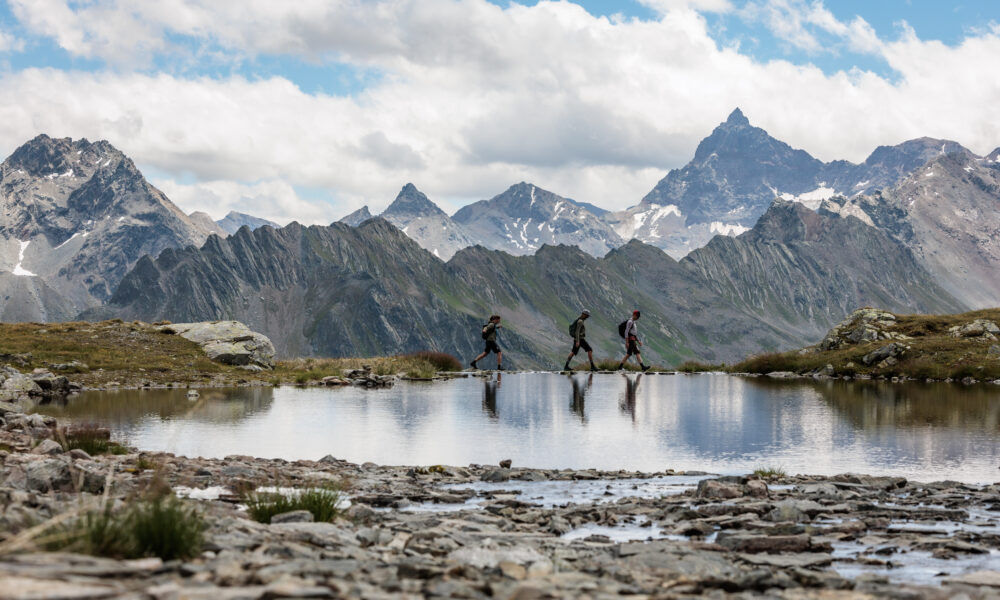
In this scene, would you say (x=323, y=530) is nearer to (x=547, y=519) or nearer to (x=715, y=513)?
(x=547, y=519)

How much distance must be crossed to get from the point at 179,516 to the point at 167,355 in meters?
51.0

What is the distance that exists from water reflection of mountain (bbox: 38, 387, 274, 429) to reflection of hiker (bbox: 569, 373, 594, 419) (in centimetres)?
1312

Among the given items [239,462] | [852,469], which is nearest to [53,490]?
[239,462]

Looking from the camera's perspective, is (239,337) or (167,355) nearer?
(167,355)

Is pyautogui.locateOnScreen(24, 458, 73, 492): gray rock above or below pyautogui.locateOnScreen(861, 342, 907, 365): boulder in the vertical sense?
below

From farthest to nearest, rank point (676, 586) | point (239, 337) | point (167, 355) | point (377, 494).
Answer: point (239, 337)
point (167, 355)
point (377, 494)
point (676, 586)

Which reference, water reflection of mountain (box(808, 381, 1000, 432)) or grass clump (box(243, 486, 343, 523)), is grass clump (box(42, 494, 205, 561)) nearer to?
grass clump (box(243, 486, 343, 523))

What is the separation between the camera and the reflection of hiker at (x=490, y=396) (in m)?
35.5

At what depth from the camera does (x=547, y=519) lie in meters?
14.9

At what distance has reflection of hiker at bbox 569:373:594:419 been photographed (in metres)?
35.5

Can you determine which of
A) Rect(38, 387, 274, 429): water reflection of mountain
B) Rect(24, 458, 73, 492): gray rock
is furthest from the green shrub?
Rect(38, 387, 274, 429): water reflection of mountain

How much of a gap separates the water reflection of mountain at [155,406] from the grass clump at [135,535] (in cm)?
1906

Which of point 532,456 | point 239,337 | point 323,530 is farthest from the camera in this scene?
point 239,337

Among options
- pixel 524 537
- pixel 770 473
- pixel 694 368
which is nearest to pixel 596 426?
pixel 770 473
